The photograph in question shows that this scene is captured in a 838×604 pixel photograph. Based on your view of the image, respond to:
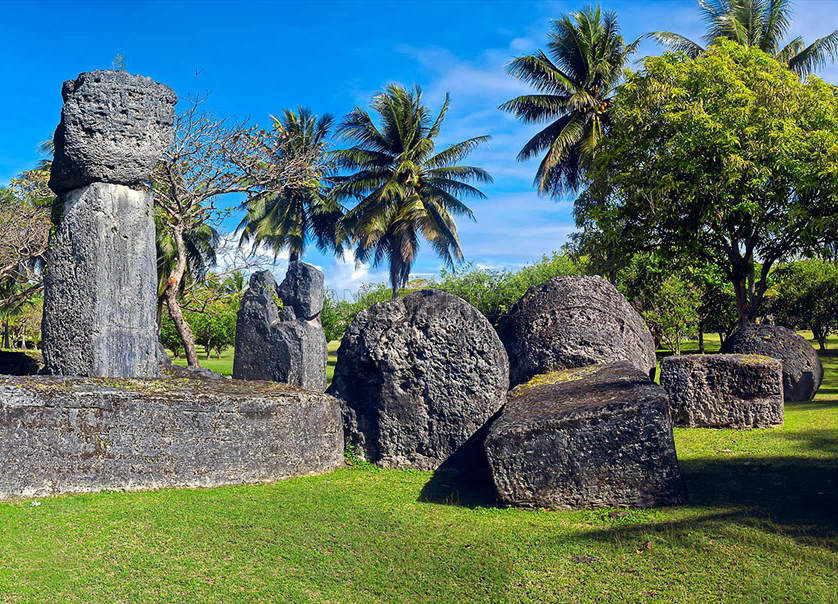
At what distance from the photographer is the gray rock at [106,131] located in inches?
303

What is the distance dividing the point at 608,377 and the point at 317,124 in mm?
36404

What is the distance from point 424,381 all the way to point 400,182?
28.3m

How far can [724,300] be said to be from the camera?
90.4 ft

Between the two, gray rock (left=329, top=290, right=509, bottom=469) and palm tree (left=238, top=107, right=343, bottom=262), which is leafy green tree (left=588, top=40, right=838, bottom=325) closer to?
gray rock (left=329, top=290, right=509, bottom=469)

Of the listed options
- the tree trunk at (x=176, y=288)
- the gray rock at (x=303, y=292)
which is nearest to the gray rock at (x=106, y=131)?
the gray rock at (x=303, y=292)

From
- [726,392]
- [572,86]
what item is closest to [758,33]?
[572,86]

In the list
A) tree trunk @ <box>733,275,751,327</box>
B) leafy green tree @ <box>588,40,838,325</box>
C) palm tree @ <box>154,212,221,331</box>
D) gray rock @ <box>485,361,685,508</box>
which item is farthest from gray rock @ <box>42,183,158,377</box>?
tree trunk @ <box>733,275,751,327</box>

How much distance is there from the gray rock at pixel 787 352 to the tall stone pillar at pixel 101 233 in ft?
37.9

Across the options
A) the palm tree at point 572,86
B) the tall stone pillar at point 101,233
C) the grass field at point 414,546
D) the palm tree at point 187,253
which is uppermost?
A: the palm tree at point 572,86

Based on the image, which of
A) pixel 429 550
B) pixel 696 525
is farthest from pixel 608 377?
pixel 429 550

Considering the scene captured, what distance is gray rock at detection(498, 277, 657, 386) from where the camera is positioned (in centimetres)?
A: 961

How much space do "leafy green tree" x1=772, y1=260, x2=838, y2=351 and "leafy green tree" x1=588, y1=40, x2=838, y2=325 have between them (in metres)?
12.4

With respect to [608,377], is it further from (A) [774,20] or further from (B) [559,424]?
(A) [774,20]

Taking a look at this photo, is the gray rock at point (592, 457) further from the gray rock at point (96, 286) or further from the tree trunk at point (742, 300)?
the tree trunk at point (742, 300)
